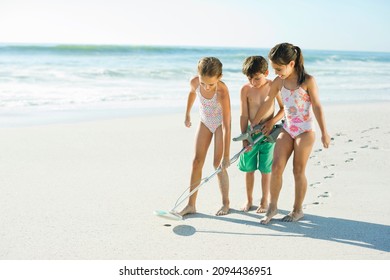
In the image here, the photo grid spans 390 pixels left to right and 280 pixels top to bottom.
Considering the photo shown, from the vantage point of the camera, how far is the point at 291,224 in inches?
130

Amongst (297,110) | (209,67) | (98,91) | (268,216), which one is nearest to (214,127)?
(209,67)

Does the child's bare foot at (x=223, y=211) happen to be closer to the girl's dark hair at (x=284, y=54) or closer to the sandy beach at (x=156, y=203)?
the sandy beach at (x=156, y=203)

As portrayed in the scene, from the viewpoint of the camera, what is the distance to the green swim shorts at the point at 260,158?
355 centimetres

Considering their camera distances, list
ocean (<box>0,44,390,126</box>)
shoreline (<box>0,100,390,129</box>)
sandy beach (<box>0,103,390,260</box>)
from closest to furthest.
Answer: sandy beach (<box>0,103,390,260</box>)
shoreline (<box>0,100,390,129</box>)
ocean (<box>0,44,390,126</box>)

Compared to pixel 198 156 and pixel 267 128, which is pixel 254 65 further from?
pixel 198 156

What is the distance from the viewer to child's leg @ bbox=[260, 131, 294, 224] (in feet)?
10.7

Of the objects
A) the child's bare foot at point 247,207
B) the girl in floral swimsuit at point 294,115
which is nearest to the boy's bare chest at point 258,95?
the girl in floral swimsuit at point 294,115

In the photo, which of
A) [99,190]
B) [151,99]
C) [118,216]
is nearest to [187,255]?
[118,216]

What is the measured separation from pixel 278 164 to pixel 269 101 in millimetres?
440

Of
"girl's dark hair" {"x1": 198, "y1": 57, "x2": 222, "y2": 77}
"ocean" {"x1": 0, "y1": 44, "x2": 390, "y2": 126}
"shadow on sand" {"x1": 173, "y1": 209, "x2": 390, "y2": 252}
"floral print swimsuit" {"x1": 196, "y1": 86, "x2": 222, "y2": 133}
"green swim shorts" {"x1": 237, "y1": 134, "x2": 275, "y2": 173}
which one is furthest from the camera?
"ocean" {"x1": 0, "y1": 44, "x2": 390, "y2": 126}

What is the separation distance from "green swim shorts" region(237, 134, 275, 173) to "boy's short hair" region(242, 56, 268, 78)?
0.53m

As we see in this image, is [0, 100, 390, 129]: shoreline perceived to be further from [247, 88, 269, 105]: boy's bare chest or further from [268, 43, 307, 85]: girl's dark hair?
[268, 43, 307, 85]: girl's dark hair

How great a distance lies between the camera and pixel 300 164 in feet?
10.7

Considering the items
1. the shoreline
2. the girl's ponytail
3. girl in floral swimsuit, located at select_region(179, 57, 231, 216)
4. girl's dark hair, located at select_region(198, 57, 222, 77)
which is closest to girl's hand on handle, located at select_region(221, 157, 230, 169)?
girl in floral swimsuit, located at select_region(179, 57, 231, 216)
